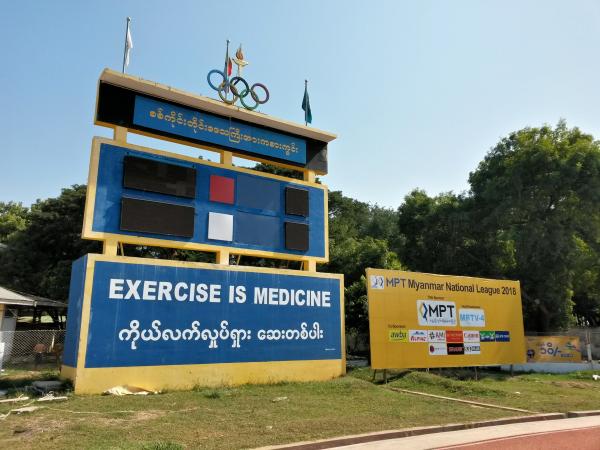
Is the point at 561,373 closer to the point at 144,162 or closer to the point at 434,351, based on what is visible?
the point at 434,351

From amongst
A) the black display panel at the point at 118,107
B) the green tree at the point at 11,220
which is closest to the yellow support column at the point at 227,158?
the black display panel at the point at 118,107

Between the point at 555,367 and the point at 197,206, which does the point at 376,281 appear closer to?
the point at 197,206

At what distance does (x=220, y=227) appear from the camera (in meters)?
17.5

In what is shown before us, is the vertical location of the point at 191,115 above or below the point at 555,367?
above

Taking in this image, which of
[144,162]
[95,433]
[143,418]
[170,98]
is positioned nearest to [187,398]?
[143,418]

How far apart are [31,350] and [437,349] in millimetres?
19520

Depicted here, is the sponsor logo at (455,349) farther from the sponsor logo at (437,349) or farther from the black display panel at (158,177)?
the black display panel at (158,177)

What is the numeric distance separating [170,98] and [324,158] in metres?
7.04

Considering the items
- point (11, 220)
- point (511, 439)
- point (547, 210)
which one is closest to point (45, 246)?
point (11, 220)

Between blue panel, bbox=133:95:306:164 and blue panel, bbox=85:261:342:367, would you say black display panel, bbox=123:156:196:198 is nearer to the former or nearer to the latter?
blue panel, bbox=133:95:306:164

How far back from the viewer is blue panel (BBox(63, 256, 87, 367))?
47.4ft

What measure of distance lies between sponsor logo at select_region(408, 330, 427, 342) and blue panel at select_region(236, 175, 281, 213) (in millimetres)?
7424

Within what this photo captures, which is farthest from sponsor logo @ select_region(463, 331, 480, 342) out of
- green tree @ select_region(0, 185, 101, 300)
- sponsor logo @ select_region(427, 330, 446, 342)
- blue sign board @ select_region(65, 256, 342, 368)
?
green tree @ select_region(0, 185, 101, 300)

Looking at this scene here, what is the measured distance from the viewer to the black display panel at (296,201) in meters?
19.3
